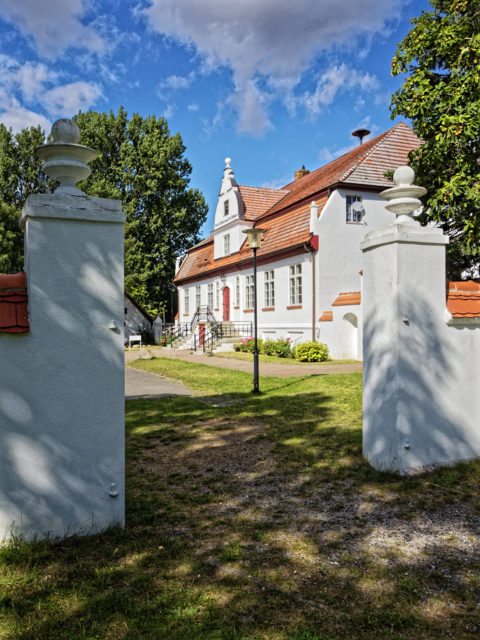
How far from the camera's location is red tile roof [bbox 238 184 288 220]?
1027 inches

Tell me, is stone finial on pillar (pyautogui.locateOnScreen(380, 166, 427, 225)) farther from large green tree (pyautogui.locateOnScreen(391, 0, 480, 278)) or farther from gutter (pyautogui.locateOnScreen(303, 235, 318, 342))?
gutter (pyautogui.locateOnScreen(303, 235, 318, 342))

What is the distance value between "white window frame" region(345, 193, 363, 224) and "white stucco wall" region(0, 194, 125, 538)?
689 inches

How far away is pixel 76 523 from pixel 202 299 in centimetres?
2839

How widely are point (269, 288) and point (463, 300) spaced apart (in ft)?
59.4

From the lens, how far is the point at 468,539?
10.4 ft

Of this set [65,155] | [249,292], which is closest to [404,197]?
[65,155]

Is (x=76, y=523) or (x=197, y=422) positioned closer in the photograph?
(x=76, y=523)

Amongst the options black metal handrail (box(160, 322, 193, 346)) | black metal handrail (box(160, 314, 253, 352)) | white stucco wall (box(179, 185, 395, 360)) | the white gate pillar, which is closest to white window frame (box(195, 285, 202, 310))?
black metal handrail (box(160, 314, 253, 352))

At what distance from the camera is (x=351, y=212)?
1964cm

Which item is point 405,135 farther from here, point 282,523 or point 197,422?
point 282,523

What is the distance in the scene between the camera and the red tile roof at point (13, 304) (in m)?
2.93

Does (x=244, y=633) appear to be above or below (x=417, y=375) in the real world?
below

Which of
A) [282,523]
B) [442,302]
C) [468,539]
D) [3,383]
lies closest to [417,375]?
[442,302]

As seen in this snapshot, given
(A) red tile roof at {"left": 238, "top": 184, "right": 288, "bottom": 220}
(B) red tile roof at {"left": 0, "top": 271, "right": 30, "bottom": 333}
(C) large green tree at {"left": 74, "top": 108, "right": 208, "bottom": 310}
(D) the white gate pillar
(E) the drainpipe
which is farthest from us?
(C) large green tree at {"left": 74, "top": 108, "right": 208, "bottom": 310}
